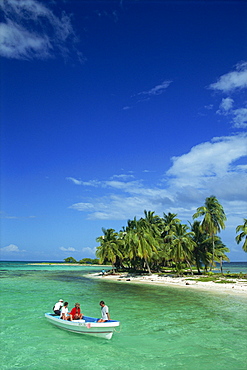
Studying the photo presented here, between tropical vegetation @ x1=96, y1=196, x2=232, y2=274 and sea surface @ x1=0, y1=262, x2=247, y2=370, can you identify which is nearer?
sea surface @ x1=0, y1=262, x2=247, y2=370

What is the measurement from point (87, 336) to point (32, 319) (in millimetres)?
6924

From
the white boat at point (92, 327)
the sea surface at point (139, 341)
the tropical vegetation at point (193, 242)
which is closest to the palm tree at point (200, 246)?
the tropical vegetation at point (193, 242)

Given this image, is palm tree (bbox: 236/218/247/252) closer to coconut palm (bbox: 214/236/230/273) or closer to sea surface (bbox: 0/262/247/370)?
coconut palm (bbox: 214/236/230/273)

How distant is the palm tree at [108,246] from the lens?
62.8 meters

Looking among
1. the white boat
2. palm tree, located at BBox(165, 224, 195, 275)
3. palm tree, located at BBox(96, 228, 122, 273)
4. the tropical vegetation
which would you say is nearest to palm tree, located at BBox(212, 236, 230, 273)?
the tropical vegetation

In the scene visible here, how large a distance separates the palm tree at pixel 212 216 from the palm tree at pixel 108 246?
2065 cm

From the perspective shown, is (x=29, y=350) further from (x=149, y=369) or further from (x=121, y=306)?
(x=121, y=306)

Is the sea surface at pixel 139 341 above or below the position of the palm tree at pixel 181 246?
below

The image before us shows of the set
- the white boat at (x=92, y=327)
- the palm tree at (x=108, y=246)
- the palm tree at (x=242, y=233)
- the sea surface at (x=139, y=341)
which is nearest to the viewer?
the sea surface at (x=139, y=341)

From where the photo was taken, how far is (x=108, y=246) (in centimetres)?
6388

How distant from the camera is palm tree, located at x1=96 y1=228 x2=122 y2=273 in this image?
62.8 meters

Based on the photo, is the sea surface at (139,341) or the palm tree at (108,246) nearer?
the sea surface at (139,341)

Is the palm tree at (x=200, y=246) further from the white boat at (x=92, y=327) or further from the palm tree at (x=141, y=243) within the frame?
the white boat at (x=92, y=327)

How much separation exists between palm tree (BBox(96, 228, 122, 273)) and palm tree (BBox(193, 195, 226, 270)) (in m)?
20.7
